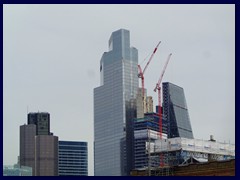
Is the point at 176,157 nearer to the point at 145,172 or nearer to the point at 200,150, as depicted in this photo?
the point at 200,150

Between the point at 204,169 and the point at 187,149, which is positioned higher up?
the point at 187,149

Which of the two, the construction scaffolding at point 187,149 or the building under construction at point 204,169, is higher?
the construction scaffolding at point 187,149

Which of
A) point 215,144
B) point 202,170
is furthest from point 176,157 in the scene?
point 202,170

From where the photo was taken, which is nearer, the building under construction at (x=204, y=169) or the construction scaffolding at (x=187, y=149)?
the building under construction at (x=204, y=169)

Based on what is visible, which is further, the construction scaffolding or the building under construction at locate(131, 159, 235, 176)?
the construction scaffolding

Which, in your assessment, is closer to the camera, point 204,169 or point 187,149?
point 204,169

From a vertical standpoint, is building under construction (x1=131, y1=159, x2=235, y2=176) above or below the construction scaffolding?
below
